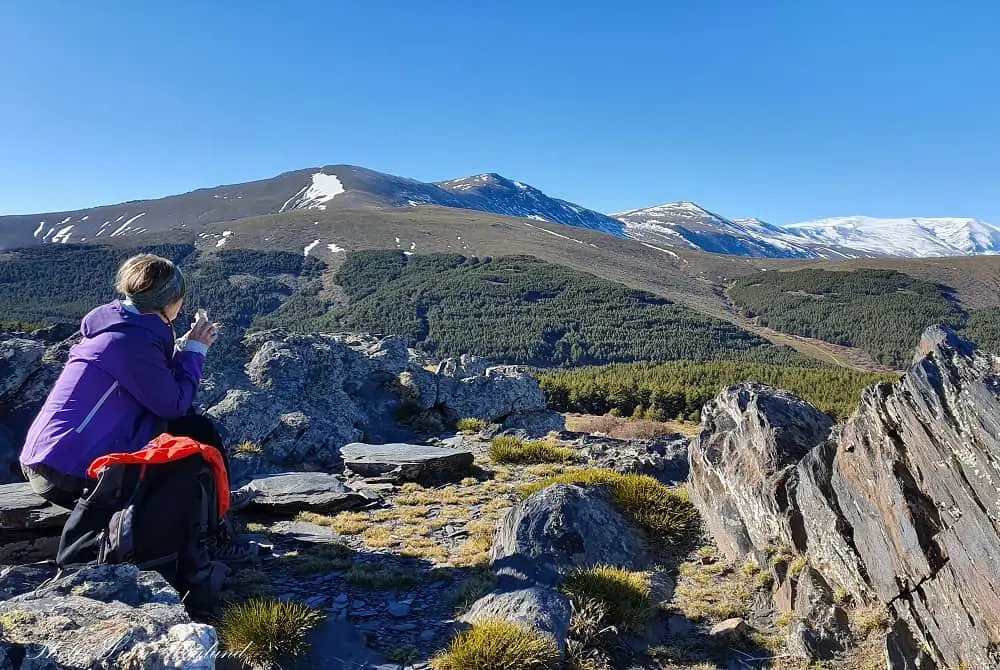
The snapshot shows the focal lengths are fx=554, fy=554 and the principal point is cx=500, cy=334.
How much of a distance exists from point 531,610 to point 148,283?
Answer: 183 inches

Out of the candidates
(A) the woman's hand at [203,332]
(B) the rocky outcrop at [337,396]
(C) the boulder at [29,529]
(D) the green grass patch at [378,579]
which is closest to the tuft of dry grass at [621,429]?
(B) the rocky outcrop at [337,396]

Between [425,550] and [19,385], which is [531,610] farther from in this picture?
[19,385]

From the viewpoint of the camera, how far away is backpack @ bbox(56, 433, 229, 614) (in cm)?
448

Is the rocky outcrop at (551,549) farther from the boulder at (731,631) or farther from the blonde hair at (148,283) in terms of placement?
the blonde hair at (148,283)

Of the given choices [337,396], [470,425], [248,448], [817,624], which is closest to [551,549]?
[817,624]

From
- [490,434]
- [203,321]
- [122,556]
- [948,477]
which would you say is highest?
[203,321]

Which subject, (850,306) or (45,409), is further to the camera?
(850,306)

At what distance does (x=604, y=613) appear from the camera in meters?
5.57

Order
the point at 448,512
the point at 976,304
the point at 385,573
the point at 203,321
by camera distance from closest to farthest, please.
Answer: the point at 203,321 → the point at 385,573 → the point at 448,512 → the point at 976,304

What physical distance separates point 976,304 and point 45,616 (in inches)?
6344

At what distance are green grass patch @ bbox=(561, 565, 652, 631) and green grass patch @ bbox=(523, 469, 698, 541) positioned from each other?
1.84m

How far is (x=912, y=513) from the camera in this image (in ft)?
16.7

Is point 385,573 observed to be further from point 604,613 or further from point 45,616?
point 45,616

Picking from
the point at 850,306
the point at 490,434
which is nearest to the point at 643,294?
the point at 850,306
